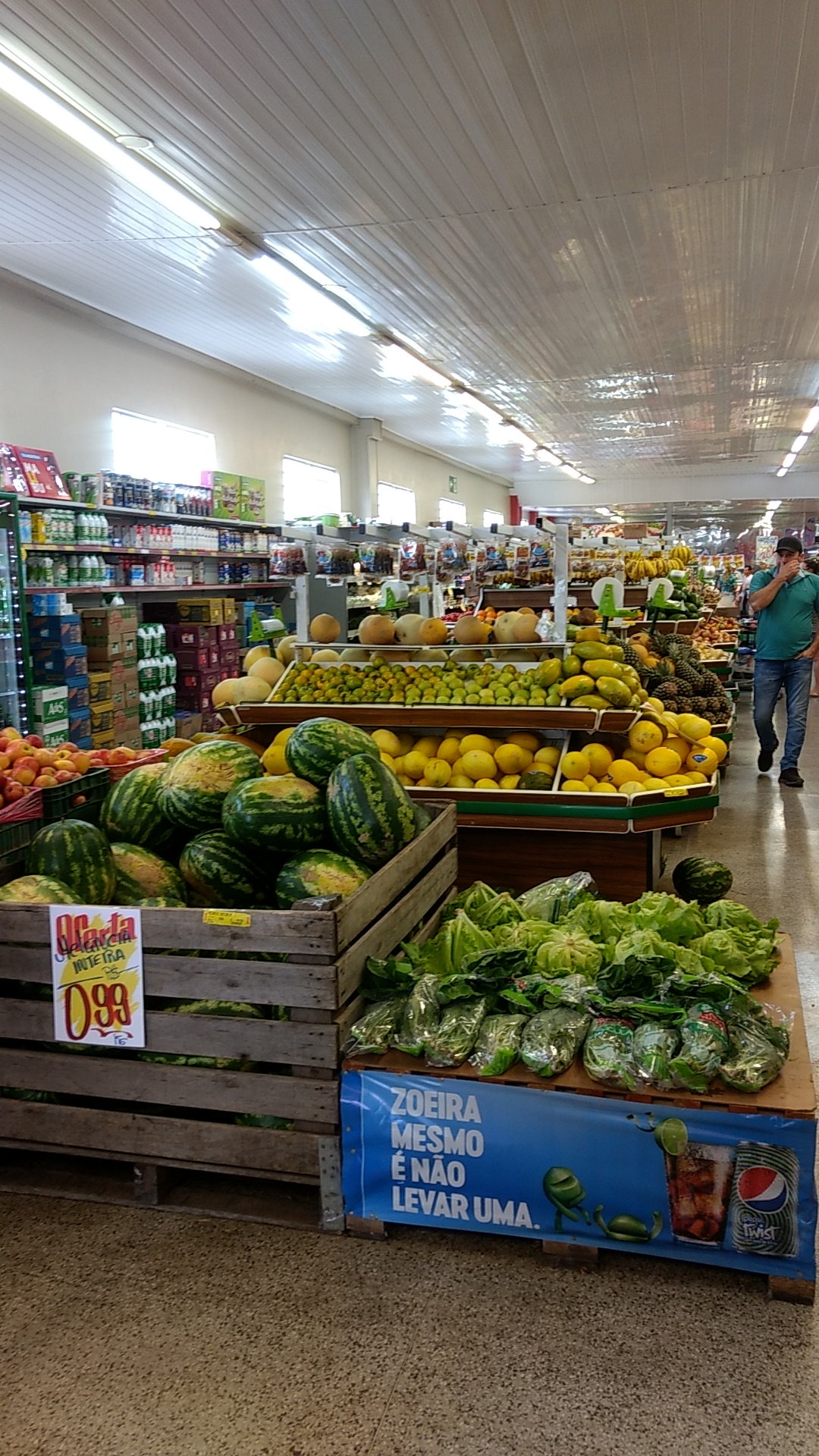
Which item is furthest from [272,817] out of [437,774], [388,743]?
[388,743]

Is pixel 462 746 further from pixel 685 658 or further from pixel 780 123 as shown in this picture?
pixel 780 123

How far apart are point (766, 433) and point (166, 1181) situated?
57.4 feet

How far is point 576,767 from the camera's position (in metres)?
4.24

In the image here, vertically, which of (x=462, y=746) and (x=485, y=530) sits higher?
(x=485, y=530)

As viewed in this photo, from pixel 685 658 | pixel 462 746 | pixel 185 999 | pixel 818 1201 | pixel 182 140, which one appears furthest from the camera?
pixel 685 658

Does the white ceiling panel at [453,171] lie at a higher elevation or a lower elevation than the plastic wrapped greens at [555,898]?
higher

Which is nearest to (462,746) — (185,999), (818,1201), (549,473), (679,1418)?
(185,999)

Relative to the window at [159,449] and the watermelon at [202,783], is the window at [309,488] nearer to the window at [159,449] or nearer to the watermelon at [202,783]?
the window at [159,449]

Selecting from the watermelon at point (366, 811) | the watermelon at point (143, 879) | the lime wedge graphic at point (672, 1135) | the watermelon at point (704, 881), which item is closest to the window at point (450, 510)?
the watermelon at point (704, 881)

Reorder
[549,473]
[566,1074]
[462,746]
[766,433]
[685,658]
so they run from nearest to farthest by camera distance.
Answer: [566,1074], [462,746], [685,658], [766,433], [549,473]

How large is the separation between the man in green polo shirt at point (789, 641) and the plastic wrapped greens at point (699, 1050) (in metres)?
5.44

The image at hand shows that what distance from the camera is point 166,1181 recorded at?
2.41 meters

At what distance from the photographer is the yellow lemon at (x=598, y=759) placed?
4.29m

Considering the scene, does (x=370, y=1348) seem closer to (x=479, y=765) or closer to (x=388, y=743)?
(x=479, y=765)
